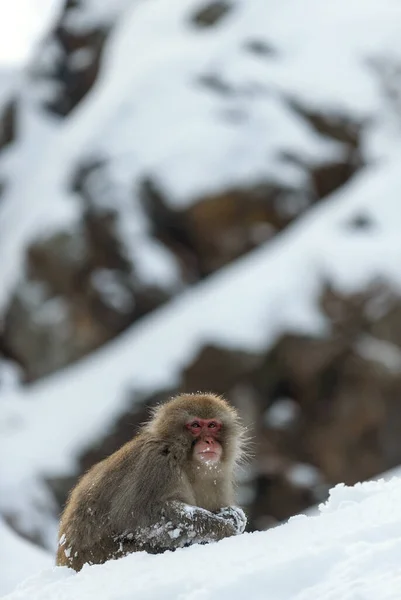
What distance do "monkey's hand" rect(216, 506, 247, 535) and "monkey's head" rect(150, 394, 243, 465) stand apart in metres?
0.21

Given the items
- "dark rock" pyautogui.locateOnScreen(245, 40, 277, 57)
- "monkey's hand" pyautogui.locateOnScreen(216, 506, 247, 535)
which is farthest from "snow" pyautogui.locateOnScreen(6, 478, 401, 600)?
"dark rock" pyautogui.locateOnScreen(245, 40, 277, 57)

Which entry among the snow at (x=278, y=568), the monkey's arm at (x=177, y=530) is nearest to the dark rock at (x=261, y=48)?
the monkey's arm at (x=177, y=530)

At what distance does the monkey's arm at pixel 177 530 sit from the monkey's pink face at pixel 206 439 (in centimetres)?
25

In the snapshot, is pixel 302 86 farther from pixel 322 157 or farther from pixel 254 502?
pixel 254 502

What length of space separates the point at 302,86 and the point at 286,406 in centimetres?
734

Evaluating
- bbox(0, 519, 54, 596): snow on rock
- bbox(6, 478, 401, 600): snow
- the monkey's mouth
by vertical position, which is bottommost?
bbox(0, 519, 54, 596): snow on rock

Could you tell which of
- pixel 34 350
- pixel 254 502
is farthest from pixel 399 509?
pixel 34 350

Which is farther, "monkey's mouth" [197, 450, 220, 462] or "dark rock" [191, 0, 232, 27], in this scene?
"dark rock" [191, 0, 232, 27]

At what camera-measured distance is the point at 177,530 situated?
13.6 ft

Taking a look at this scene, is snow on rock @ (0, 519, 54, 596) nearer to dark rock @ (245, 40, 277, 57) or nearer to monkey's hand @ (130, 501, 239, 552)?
monkey's hand @ (130, 501, 239, 552)

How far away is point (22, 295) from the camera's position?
17344 millimetres

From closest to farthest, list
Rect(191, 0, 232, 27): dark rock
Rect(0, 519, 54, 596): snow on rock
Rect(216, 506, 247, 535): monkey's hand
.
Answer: Rect(216, 506, 247, 535): monkey's hand, Rect(0, 519, 54, 596): snow on rock, Rect(191, 0, 232, 27): dark rock

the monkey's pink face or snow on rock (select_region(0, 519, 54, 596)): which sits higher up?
the monkey's pink face

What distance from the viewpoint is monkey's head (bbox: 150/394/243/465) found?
441 centimetres
